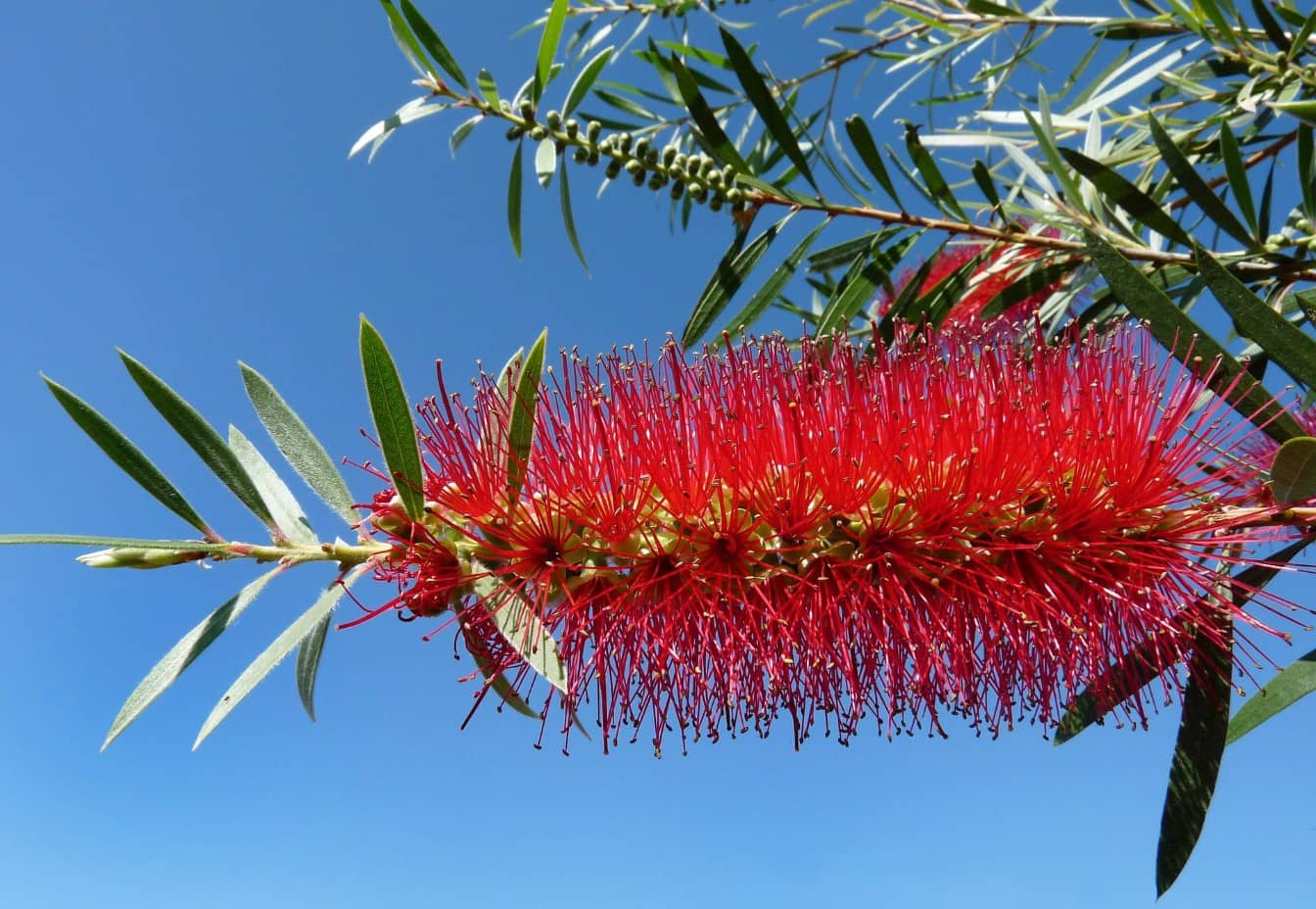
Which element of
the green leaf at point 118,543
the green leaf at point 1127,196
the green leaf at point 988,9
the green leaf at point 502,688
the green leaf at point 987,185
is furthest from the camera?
the green leaf at point 988,9

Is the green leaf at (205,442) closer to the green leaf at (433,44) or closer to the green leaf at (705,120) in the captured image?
the green leaf at (705,120)

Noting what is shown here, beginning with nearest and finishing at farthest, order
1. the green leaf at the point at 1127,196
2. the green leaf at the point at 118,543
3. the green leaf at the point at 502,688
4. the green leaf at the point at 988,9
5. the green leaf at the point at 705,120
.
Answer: the green leaf at the point at 118,543 → the green leaf at the point at 502,688 → the green leaf at the point at 1127,196 → the green leaf at the point at 705,120 → the green leaf at the point at 988,9

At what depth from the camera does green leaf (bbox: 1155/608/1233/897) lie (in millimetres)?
1399

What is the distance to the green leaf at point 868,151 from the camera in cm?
188

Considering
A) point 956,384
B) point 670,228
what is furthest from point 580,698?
point 670,228

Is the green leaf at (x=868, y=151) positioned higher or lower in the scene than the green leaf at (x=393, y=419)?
higher

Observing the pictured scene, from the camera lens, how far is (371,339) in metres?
1.18

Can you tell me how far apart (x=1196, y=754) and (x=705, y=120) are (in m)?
1.42

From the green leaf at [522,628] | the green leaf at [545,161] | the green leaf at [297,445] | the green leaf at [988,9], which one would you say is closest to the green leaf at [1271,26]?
the green leaf at [988,9]

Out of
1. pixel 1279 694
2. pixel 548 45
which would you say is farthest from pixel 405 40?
pixel 1279 694

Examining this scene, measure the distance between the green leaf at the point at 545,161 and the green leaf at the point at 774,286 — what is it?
0.51 m

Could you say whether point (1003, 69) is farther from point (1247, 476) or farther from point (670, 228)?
point (1247, 476)

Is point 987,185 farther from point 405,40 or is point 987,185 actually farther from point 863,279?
point 405,40

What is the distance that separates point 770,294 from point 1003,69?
137 cm
